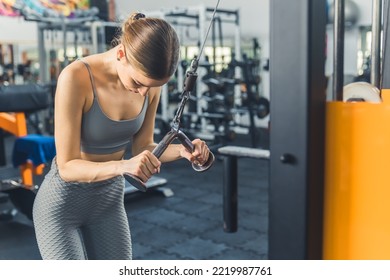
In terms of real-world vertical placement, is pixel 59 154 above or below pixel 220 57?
below

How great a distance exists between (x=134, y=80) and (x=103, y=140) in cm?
12

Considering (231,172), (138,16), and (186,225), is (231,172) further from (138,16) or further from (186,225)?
(186,225)

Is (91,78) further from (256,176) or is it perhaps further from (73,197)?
(256,176)

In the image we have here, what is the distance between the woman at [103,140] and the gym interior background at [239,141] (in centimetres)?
9

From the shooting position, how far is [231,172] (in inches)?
38.1

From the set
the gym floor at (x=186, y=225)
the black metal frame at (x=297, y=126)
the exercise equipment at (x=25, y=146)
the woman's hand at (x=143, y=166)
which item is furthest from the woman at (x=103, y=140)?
the exercise equipment at (x=25, y=146)

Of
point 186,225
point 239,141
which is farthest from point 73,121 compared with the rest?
point 239,141

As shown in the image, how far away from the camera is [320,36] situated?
0.74m

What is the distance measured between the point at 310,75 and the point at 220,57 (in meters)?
4.39

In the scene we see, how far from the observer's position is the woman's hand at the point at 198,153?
0.78m

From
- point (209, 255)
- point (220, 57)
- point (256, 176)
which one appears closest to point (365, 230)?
point (209, 255)

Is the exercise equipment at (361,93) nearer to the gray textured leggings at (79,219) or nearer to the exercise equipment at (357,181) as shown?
the exercise equipment at (357,181)

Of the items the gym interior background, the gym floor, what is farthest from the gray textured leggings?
the gym floor

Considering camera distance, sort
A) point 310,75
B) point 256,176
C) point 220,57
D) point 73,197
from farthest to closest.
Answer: point 220,57
point 256,176
point 73,197
point 310,75
